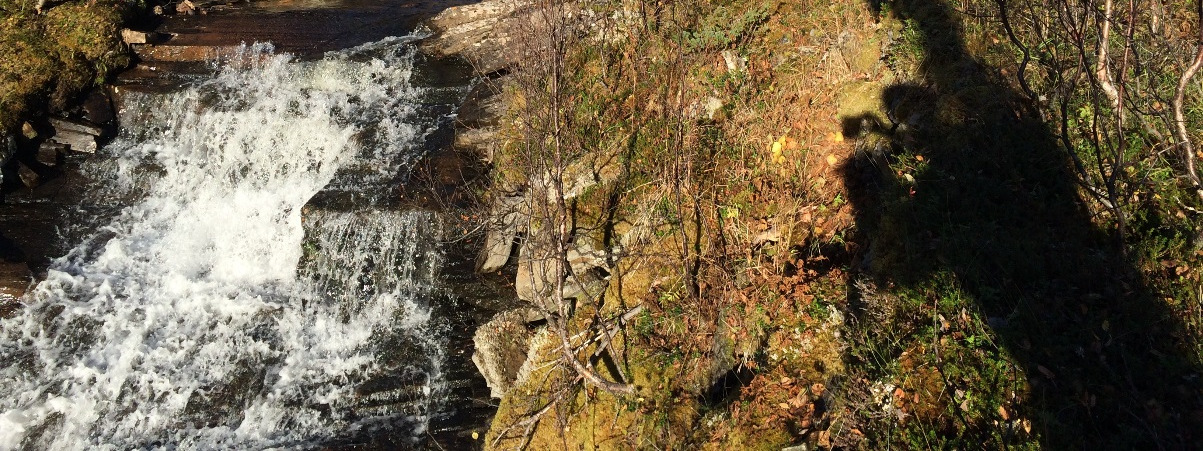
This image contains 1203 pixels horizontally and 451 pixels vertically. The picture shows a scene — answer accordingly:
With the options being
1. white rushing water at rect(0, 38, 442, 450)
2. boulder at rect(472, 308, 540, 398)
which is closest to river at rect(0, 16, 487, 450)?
white rushing water at rect(0, 38, 442, 450)

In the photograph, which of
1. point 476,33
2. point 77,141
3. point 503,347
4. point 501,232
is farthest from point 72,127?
point 503,347

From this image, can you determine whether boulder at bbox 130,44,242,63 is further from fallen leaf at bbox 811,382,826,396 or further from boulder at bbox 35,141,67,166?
fallen leaf at bbox 811,382,826,396

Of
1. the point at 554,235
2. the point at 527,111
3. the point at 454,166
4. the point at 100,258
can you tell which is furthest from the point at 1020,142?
the point at 100,258

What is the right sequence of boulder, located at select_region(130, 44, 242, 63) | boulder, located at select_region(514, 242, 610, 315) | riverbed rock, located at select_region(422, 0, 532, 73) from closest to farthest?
boulder, located at select_region(514, 242, 610, 315), riverbed rock, located at select_region(422, 0, 532, 73), boulder, located at select_region(130, 44, 242, 63)

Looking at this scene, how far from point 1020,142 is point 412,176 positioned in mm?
6825

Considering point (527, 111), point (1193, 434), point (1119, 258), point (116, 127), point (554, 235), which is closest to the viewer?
point (1193, 434)

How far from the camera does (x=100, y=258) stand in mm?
8961

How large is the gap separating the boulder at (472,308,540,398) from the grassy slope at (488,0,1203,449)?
0.29 m

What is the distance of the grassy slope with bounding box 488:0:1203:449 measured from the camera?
4.17m

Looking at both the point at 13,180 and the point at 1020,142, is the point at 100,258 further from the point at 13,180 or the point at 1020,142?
the point at 1020,142

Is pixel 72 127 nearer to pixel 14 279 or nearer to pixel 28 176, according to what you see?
pixel 28 176

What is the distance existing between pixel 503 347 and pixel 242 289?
4.08m

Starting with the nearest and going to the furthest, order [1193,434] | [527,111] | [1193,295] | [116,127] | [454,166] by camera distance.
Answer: [1193,434]
[1193,295]
[527,111]
[454,166]
[116,127]

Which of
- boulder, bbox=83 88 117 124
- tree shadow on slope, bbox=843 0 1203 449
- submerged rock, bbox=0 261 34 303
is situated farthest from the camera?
boulder, bbox=83 88 117 124
